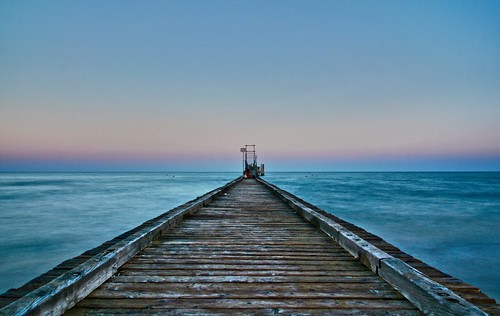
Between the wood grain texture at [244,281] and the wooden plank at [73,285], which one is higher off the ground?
the wooden plank at [73,285]

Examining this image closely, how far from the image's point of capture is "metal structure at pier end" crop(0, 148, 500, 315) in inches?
74.5

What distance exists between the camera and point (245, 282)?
239 cm

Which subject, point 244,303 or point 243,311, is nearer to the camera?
point 243,311

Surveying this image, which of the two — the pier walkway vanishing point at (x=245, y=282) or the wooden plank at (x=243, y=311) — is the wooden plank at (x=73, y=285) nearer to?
the pier walkway vanishing point at (x=245, y=282)

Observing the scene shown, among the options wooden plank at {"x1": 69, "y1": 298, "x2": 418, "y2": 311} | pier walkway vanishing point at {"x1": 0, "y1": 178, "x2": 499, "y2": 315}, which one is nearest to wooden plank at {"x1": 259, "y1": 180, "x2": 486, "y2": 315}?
pier walkway vanishing point at {"x1": 0, "y1": 178, "x2": 499, "y2": 315}

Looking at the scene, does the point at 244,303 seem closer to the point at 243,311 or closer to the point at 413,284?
the point at 243,311

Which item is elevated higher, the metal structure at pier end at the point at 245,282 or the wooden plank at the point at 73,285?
the wooden plank at the point at 73,285

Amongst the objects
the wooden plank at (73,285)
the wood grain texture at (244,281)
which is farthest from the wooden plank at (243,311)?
the wooden plank at (73,285)

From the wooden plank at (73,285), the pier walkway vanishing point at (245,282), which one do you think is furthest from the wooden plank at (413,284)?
the wooden plank at (73,285)

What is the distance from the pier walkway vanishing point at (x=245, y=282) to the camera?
1.89 metres

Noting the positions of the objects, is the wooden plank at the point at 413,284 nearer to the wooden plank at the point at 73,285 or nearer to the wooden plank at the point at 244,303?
the wooden plank at the point at 244,303

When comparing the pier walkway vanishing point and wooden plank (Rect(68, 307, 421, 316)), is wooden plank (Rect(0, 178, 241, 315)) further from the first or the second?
wooden plank (Rect(68, 307, 421, 316))

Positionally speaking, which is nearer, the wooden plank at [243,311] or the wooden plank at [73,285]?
the wooden plank at [73,285]

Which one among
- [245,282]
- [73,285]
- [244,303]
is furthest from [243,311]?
[73,285]
